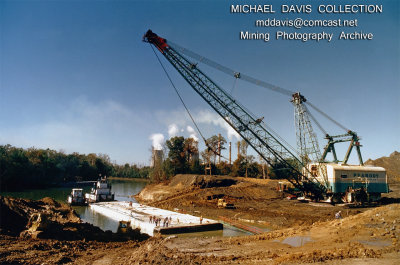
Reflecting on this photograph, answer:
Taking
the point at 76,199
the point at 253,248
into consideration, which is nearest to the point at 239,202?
the point at 253,248

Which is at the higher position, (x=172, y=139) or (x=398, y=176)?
(x=172, y=139)

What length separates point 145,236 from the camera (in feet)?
58.8

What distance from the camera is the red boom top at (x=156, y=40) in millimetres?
27312

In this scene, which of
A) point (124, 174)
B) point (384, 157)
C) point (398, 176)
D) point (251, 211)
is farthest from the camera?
point (124, 174)

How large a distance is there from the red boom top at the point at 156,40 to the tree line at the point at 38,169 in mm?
59002

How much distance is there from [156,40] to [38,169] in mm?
65351

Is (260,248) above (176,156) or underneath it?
underneath

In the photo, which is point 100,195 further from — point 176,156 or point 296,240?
point 296,240

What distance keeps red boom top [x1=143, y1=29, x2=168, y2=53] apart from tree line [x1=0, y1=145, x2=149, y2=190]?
5900 cm

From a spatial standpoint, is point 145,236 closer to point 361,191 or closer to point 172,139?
point 361,191

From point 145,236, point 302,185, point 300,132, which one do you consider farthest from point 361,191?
point 145,236

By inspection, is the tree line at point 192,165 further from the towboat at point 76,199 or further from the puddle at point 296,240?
the puddle at point 296,240

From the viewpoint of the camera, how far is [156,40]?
2825 cm

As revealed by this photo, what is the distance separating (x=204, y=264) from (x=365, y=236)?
345 inches
